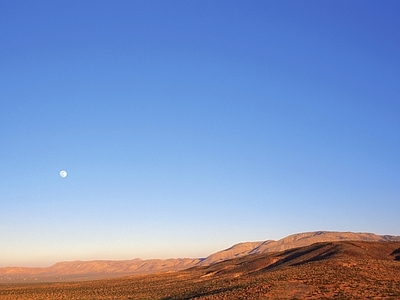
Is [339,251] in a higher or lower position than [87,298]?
higher

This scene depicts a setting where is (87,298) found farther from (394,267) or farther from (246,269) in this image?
(394,267)

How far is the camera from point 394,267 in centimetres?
4878

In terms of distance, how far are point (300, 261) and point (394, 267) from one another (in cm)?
1991

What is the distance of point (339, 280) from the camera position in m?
39.4

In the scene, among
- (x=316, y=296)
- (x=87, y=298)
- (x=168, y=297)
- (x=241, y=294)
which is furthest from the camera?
(x=87, y=298)

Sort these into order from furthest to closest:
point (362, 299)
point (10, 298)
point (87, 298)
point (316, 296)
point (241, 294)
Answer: point (10, 298) → point (87, 298) → point (241, 294) → point (316, 296) → point (362, 299)

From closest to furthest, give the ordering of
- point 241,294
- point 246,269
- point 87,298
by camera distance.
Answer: point 241,294, point 87,298, point 246,269

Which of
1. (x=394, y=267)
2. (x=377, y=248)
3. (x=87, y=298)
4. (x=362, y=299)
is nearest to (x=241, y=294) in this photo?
(x=362, y=299)

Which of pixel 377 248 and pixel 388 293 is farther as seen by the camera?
pixel 377 248

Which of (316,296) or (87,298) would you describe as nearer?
(316,296)

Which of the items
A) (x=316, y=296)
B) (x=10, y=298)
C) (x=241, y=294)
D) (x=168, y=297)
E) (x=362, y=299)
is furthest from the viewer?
(x=10, y=298)

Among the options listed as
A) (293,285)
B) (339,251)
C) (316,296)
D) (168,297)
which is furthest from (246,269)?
(316,296)

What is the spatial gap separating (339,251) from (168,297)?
30176mm

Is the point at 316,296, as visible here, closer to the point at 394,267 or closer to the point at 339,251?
the point at 394,267
